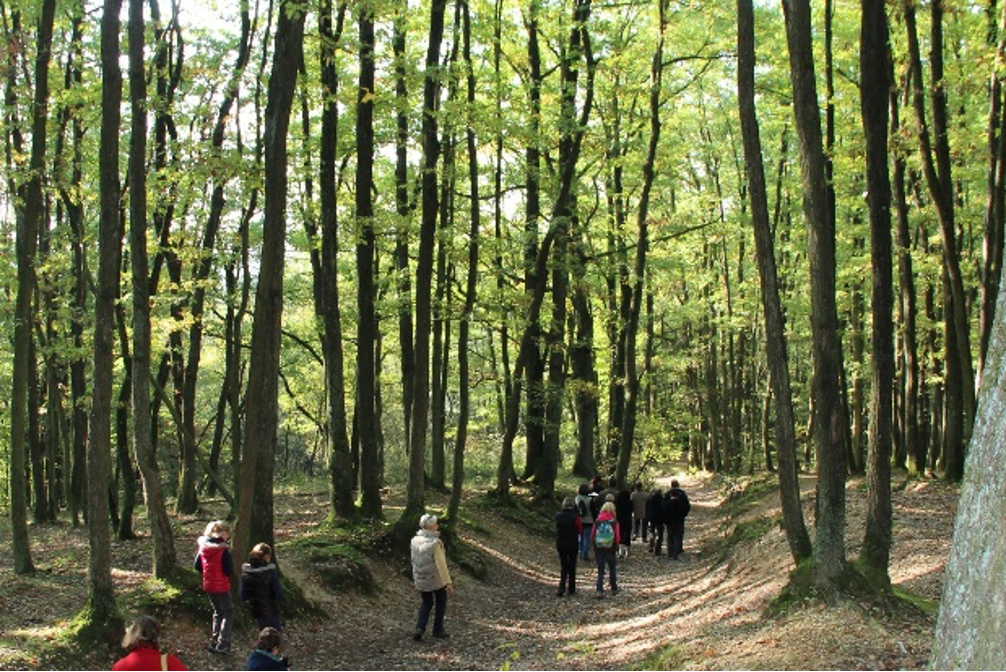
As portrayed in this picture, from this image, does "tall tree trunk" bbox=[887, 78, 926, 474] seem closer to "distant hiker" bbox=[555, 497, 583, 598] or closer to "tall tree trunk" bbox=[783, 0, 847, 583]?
"tall tree trunk" bbox=[783, 0, 847, 583]

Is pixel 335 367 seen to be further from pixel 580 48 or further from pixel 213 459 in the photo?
pixel 213 459

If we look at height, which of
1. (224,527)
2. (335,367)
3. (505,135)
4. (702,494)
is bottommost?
(702,494)

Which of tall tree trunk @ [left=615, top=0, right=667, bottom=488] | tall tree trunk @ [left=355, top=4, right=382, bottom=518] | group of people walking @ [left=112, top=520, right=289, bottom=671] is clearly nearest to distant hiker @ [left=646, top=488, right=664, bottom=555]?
tall tree trunk @ [left=615, top=0, right=667, bottom=488]

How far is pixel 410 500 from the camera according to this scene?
15406mm

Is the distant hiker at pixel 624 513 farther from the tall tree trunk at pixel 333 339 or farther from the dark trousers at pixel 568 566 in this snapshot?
the tall tree trunk at pixel 333 339

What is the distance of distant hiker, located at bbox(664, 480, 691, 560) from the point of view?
18984mm

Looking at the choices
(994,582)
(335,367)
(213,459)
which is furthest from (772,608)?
(213,459)

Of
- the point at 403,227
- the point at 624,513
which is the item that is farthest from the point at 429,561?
the point at 624,513

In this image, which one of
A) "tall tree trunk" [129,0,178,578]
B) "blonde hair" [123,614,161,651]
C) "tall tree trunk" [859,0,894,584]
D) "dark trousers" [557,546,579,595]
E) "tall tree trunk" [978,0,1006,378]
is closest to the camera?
"blonde hair" [123,614,161,651]

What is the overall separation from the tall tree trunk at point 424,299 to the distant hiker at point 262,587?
5.35 metres

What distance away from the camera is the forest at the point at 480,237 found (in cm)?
1012

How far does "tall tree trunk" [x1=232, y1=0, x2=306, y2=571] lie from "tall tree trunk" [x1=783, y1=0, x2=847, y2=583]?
6.38 m

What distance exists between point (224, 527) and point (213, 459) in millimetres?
18393

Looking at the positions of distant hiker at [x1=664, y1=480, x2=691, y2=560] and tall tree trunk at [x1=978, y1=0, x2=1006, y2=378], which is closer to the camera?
tall tree trunk at [x1=978, y1=0, x2=1006, y2=378]
